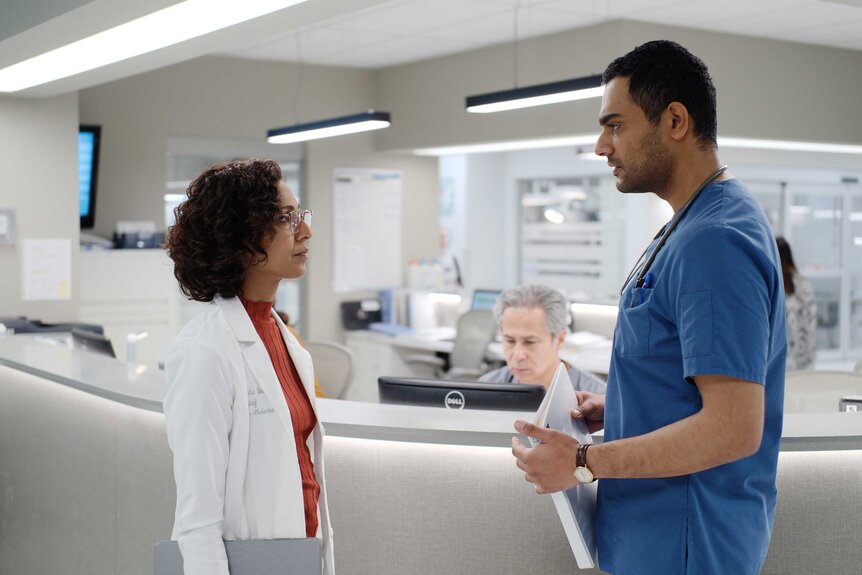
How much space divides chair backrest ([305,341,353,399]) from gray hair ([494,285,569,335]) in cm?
130

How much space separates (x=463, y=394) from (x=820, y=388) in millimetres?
1909

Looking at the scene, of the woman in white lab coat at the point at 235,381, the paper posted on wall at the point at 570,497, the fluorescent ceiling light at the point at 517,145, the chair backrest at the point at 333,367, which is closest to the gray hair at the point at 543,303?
the chair backrest at the point at 333,367

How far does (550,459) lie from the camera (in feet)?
5.03

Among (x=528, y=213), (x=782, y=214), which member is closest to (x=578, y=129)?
(x=782, y=214)

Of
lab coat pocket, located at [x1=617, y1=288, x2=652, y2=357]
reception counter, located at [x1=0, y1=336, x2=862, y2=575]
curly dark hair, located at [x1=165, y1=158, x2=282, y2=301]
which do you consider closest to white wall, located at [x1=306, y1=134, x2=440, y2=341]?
reception counter, located at [x1=0, y1=336, x2=862, y2=575]

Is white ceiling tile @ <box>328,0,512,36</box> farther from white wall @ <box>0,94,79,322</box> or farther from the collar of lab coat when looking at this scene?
the collar of lab coat

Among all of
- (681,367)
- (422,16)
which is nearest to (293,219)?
(681,367)

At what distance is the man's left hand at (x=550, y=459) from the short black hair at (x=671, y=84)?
1.79ft

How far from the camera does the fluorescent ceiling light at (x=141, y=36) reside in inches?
117

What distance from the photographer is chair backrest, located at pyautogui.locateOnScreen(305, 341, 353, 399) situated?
468 centimetres

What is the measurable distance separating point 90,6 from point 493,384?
180 centimetres

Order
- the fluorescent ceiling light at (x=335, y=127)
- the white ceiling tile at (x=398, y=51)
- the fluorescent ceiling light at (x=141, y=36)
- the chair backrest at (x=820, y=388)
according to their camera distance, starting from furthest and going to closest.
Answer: the white ceiling tile at (x=398, y=51), the fluorescent ceiling light at (x=335, y=127), the chair backrest at (x=820, y=388), the fluorescent ceiling light at (x=141, y=36)

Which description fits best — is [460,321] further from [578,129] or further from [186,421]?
[186,421]

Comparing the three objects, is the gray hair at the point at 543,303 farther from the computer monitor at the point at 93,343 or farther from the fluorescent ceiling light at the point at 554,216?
the fluorescent ceiling light at the point at 554,216
